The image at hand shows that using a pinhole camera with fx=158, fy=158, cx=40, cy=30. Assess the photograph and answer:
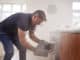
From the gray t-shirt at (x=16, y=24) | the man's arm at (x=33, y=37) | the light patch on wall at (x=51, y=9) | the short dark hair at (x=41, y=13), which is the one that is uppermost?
the light patch on wall at (x=51, y=9)

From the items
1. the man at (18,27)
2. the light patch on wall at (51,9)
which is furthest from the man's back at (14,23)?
the light patch on wall at (51,9)

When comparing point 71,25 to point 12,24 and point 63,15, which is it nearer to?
point 63,15

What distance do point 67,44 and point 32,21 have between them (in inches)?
15.8

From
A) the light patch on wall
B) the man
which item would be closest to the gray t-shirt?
the man

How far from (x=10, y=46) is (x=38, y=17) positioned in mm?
390

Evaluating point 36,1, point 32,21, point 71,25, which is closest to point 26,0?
point 36,1

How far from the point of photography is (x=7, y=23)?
1.54 m

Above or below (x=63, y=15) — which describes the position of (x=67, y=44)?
below

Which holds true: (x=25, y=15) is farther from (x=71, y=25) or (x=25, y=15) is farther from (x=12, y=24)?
(x=71, y=25)

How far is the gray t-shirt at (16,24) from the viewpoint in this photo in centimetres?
154

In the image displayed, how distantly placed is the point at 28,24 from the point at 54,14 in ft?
0.89

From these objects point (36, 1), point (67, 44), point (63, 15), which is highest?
point (36, 1)

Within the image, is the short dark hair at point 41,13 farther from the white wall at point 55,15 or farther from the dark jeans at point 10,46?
the dark jeans at point 10,46

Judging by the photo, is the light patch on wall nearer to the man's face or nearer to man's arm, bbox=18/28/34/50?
the man's face
